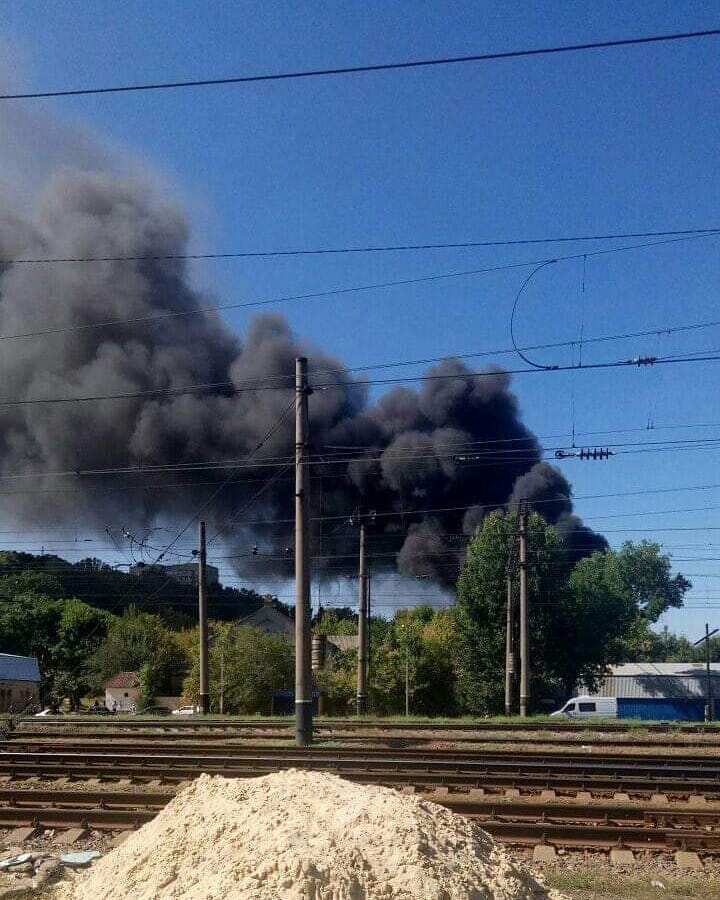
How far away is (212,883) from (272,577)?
4865cm

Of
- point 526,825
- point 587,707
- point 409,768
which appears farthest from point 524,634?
point 526,825

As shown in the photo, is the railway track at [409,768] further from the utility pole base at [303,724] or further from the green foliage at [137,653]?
the green foliage at [137,653]

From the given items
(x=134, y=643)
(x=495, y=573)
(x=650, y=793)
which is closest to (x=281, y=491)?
(x=134, y=643)

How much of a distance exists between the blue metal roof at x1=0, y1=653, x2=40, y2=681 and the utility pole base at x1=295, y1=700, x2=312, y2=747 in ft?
78.6

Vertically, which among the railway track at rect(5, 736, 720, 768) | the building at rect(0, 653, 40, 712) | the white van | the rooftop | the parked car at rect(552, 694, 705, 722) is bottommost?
the parked car at rect(552, 694, 705, 722)

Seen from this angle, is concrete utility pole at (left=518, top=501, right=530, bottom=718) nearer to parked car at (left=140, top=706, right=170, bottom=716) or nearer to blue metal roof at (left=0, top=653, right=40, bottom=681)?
parked car at (left=140, top=706, right=170, bottom=716)

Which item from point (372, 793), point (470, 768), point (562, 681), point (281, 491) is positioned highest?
point (281, 491)

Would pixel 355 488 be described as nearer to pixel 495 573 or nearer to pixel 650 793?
pixel 495 573

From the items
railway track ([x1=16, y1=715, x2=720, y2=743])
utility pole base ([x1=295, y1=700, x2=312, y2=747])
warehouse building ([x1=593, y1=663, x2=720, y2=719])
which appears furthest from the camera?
warehouse building ([x1=593, y1=663, x2=720, y2=719])

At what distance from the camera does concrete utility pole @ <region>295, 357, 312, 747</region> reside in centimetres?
1421

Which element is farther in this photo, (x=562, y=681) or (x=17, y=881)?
(x=562, y=681)

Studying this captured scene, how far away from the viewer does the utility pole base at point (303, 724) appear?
1406cm

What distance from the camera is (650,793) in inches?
401

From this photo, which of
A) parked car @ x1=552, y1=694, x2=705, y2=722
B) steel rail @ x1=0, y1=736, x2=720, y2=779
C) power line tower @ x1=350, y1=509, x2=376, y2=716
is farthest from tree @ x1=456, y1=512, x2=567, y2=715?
steel rail @ x1=0, y1=736, x2=720, y2=779
